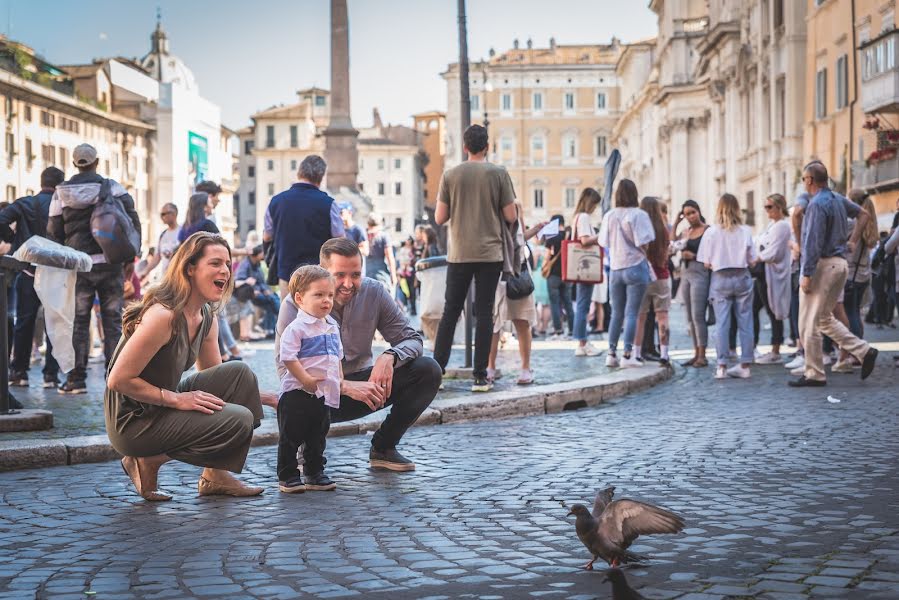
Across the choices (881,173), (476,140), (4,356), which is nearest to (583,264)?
(476,140)

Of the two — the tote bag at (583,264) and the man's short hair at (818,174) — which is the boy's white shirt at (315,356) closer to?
the man's short hair at (818,174)

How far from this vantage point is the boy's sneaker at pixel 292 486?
650 centimetres

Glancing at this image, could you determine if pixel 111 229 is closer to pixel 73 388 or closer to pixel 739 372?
pixel 73 388

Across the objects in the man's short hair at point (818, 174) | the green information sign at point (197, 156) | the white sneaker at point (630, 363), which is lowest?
the white sneaker at point (630, 363)

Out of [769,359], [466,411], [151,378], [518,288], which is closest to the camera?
[151,378]

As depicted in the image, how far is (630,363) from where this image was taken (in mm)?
13047

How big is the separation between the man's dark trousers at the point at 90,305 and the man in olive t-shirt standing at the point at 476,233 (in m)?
2.61

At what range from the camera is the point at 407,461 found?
721cm

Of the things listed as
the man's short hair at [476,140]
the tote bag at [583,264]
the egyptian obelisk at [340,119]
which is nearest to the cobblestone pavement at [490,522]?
the man's short hair at [476,140]

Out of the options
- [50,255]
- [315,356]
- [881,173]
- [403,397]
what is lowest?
[403,397]

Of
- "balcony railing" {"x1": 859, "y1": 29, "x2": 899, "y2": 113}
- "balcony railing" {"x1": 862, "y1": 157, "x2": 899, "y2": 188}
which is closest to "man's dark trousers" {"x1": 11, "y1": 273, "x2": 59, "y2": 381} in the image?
"balcony railing" {"x1": 859, "y1": 29, "x2": 899, "y2": 113}

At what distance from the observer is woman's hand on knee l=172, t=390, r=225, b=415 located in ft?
20.1

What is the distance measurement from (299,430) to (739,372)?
685 centimetres

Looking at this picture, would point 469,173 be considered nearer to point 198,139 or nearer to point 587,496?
point 587,496
